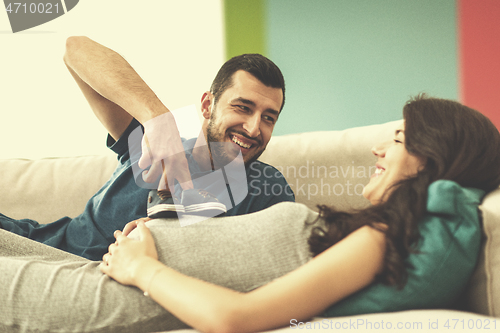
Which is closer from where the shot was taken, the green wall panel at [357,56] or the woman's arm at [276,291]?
the woman's arm at [276,291]

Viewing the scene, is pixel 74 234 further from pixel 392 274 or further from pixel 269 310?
pixel 392 274

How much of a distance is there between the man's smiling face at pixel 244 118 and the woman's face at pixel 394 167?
1.87 ft

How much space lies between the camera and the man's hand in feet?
2.84

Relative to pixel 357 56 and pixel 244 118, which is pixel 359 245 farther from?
pixel 357 56

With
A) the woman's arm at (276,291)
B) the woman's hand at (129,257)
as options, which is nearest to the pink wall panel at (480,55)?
the woman's arm at (276,291)

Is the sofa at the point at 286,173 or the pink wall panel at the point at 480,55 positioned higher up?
the pink wall panel at the point at 480,55

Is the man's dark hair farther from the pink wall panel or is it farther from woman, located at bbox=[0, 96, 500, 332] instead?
the pink wall panel

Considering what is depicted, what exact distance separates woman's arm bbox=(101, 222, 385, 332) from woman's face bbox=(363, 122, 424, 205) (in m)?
0.21

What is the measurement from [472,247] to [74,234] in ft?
3.68

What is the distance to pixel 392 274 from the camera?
2.00ft

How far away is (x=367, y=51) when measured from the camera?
197 centimetres

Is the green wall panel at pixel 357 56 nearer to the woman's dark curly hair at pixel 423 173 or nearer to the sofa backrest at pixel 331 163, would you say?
the sofa backrest at pixel 331 163

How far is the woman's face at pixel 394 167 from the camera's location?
2.59ft

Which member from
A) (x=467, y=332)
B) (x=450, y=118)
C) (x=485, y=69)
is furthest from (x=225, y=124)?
(x=485, y=69)
